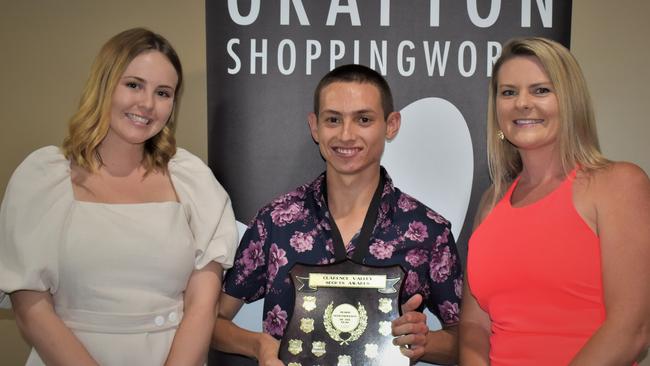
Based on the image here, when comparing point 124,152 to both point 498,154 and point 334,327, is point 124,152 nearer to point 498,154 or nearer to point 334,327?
point 334,327

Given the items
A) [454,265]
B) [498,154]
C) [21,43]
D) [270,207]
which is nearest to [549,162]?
[498,154]

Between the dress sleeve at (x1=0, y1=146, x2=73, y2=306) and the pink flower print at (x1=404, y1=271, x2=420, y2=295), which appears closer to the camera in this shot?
the dress sleeve at (x1=0, y1=146, x2=73, y2=306)

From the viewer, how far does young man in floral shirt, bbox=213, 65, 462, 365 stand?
2.87 metres

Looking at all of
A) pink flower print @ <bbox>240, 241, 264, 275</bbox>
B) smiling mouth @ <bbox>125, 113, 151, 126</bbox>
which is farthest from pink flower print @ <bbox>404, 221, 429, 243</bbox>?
smiling mouth @ <bbox>125, 113, 151, 126</bbox>

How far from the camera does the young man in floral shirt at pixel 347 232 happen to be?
2.87 metres

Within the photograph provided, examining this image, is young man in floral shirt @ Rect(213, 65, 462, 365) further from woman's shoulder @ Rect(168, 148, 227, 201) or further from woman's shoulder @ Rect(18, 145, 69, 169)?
woman's shoulder @ Rect(18, 145, 69, 169)

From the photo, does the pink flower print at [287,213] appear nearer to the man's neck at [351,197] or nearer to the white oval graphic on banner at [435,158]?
the man's neck at [351,197]

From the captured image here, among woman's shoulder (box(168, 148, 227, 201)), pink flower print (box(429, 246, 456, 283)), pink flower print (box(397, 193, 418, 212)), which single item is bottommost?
pink flower print (box(429, 246, 456, 283))

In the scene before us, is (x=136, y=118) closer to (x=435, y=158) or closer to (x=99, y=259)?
(x=99, y=259)

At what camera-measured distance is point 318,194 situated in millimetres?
3039

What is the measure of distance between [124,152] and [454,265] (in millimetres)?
1483

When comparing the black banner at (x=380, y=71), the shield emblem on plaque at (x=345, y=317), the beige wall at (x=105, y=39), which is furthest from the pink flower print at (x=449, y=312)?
the beige wall at (x=105, y=39)

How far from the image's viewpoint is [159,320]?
9.00 feet

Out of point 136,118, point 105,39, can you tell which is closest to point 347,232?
point 136,118
